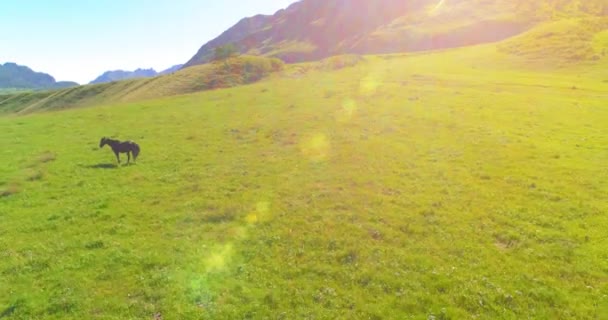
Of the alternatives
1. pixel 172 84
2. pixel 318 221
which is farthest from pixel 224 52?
pixel 318 221

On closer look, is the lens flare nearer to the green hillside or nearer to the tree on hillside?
the green hillside

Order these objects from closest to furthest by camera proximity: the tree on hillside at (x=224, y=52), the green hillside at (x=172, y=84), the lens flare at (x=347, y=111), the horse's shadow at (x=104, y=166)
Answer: the horse's shadow at (x=104, y=166) < the lens flare at (x=347, y=111) < the green hillside at (x=172, y=84) < the tree on hillside at (x=224, y=52)

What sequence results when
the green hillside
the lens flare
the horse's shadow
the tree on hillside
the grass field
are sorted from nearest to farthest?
the grass field → the horse's shadow → the lens flare → the green hillside → the tree on hillside

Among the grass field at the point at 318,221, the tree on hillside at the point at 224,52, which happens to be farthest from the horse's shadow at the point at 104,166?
the tree on hillside at the point at 224,52

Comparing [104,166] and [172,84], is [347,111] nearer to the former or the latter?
[104,166]

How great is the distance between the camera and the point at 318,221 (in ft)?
70.3

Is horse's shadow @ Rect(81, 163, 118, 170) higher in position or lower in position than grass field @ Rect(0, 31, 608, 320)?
higher

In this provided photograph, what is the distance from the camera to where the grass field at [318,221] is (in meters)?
14.9

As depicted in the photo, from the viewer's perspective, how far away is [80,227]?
21.7 metres

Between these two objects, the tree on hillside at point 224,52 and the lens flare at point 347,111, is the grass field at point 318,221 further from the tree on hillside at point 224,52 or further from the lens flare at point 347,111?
the tree on hillside at point 224,52

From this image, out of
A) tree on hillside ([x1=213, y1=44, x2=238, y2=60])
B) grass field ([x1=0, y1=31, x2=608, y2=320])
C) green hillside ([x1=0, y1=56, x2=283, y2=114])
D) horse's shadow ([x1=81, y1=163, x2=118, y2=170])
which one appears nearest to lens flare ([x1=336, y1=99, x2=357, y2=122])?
grass field ([x1=0, y1=31, x2=608, y2=320])

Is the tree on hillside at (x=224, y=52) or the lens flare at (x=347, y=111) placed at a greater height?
the tree on hillside at (x=224, y=52)

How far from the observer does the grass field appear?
1487 cm

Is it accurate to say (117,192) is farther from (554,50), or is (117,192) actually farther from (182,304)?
(554,50)
